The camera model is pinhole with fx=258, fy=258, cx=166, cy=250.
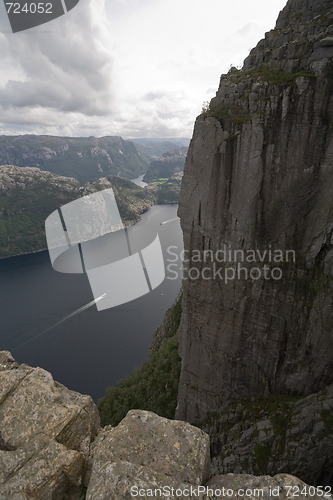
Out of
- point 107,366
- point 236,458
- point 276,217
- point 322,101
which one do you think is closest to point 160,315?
point 107,366

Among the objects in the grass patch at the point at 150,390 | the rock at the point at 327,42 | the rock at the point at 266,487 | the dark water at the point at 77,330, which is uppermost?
the rock at the point at 327,42

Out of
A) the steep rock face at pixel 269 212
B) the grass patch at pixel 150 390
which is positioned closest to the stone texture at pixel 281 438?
the steep rock face at pixel 269 212

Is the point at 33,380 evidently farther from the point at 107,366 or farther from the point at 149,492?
the point at 107,366

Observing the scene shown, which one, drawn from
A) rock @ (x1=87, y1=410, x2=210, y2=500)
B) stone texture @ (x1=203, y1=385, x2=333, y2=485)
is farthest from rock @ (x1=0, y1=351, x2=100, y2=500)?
stone texture @ (x1=203, y1=385, x2=333, y2=485)

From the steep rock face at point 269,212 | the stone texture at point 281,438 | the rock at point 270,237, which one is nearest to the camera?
the steep rock face at point 269,212

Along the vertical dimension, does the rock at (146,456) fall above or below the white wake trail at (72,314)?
above

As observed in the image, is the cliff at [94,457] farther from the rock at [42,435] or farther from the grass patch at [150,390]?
the grass patch at [150,390]

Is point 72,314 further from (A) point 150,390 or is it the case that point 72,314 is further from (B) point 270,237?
(B) point 270,237
